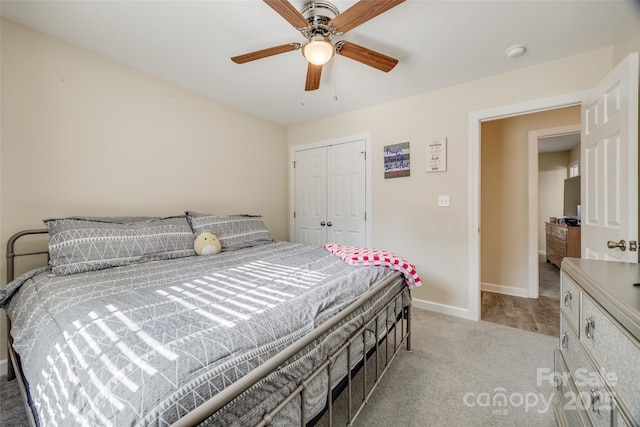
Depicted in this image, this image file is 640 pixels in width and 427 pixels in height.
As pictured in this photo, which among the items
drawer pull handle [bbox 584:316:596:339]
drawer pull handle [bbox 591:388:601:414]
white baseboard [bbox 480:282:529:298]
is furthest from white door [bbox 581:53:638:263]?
white baseboard [bbox 480:282:529:298]

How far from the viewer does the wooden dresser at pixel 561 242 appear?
4238 millimetres

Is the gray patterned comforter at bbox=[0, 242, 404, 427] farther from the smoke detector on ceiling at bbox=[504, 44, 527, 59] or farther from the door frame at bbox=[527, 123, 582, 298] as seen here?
the door frame at bbox=[527, 123, 582, 298]

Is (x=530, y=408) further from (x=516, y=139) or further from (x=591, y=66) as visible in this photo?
(x=516, y=139)

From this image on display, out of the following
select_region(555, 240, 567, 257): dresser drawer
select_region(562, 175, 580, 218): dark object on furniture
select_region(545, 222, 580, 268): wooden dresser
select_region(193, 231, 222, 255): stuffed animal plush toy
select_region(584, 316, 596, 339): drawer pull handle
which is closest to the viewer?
select_region(584, 316, 596, 339): drawer pull handle

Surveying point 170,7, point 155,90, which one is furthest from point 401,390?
point 155,90

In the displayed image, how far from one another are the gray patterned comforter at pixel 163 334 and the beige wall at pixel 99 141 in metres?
0.72

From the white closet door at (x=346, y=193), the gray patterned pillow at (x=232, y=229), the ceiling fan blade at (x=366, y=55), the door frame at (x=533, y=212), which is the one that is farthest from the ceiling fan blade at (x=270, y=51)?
the door frame at (x=533, y=212)

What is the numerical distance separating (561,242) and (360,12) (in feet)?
17.8

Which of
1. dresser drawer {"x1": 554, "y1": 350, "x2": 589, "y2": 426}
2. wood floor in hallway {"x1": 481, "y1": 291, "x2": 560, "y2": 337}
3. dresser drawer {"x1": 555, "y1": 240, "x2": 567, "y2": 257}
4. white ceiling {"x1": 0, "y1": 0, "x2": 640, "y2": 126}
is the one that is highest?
white ceiling {"x1": 0, "y1": 0, "x2": 640, "y2": 126}

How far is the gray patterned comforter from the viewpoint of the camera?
63cm

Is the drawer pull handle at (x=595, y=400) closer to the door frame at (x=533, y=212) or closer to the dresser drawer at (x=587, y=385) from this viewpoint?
the dresser drawer at (x=587, y=385)

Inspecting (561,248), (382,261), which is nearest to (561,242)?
(561,248)

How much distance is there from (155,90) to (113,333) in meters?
2.52

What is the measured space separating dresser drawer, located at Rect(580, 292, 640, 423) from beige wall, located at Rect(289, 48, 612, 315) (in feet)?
6.18
